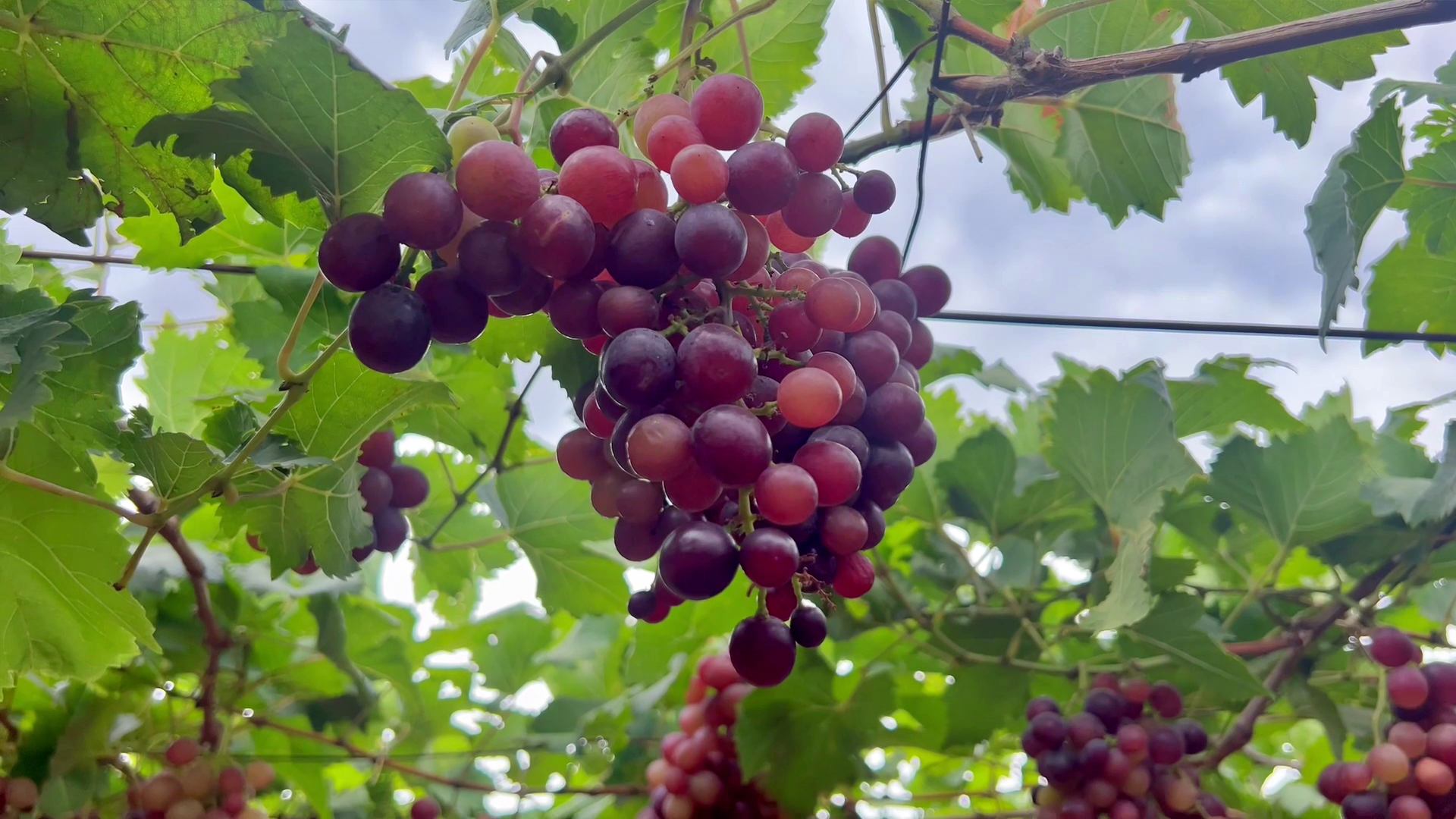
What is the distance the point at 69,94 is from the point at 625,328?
0.53 metres

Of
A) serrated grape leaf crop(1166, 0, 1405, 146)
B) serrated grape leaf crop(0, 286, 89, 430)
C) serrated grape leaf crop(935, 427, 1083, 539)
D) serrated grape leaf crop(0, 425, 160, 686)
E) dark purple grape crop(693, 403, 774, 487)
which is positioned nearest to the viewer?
dark purple grape crop(693, 403, 774, 487)

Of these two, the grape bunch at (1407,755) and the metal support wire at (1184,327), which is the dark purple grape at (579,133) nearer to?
the metal support wire at (1184,327)

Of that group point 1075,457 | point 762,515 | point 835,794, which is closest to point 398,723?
point 835,794

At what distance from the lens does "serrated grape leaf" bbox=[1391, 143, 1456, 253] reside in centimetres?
110

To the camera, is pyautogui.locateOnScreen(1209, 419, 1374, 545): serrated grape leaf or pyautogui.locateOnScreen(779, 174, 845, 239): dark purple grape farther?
pyautogui.locateOnScreen(1209, 419, 1374, 545): serrated grape leaf

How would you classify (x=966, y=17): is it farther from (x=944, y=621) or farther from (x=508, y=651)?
(x=508, y=651)

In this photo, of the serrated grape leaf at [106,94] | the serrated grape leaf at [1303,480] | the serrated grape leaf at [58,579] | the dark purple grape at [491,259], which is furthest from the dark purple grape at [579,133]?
the serrated grape leaf at [1303,480]

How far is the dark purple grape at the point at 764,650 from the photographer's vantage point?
0.69m

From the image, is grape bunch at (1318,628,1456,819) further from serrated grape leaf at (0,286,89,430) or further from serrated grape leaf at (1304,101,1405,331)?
serrated grape leaf at (0,286,89,430)

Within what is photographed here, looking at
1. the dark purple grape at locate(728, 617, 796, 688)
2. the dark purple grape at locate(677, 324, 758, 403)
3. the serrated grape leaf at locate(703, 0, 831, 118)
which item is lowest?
the dark purple grape at locate(728, 617, 796, 688)

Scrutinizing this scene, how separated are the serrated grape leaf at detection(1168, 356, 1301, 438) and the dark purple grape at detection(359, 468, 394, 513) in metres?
0.95

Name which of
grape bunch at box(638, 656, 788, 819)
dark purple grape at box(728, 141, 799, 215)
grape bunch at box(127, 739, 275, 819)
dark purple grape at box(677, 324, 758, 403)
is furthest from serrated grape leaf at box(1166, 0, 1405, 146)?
grape bunch at box(127, 739, 275, 819)

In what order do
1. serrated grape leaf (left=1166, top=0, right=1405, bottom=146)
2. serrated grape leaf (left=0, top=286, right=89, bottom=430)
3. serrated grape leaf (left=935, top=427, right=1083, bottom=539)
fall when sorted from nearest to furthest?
1. serrated grape leaf (left=0, top=286, right=89, bottom=430)
2. serrated grape leaf (left=1166, top=0, right=1405, bottom=146)
3. serrated grape leaf (left=935, top=427, right=1083, bottom=539)

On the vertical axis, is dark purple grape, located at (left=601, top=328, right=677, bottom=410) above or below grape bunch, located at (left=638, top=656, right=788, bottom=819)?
below
